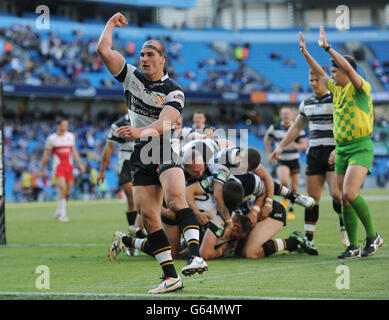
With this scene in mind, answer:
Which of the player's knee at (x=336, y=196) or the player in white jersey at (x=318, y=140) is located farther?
the player in white jersey at (x=318, y=140)

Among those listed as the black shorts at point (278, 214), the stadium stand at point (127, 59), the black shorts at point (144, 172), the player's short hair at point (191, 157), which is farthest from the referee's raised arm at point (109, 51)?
the stadium stand at point (127, 59)

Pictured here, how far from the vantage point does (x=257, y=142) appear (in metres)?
45.8

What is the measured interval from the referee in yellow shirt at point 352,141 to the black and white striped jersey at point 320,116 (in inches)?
61.7

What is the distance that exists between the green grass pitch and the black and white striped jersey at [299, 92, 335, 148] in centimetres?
169

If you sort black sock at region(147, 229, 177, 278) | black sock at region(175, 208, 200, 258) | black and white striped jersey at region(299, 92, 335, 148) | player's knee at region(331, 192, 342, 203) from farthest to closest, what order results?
black and white striped jersey at region(299, 92, 335, 148) → player's knee at region(331, 192, 342, 203) → black sock at region(147, 229, 177, 278) → black sock at region(175, 208, 200, 258)

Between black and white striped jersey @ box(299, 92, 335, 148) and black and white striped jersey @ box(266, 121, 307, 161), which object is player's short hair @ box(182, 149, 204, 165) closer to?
black and white striped jersey @ box(299, 92, 335, 148)

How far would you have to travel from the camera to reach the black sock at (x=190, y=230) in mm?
6285

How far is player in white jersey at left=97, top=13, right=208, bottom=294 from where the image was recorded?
6430mm

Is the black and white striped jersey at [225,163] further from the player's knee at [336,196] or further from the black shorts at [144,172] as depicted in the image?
the black shorts at [144,172]

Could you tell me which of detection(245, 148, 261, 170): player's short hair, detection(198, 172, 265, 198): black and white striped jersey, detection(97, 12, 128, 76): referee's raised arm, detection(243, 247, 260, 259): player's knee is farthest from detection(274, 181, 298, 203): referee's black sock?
detection(97, 12, 128, 76): referee's raised arm

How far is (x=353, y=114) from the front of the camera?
844 cm

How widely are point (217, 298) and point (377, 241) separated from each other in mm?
3631

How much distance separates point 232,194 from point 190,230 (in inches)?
84.6
